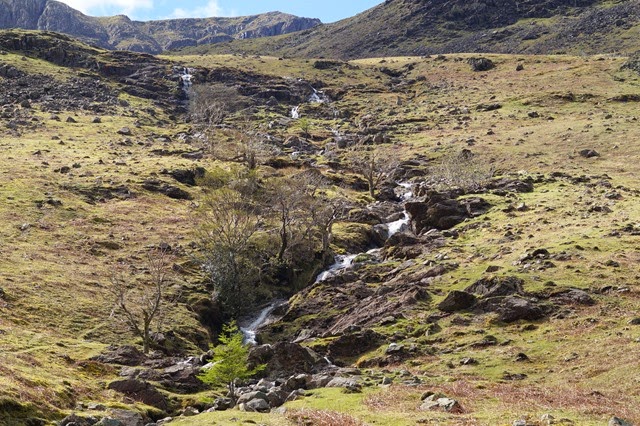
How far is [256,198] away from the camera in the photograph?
95.7 metres

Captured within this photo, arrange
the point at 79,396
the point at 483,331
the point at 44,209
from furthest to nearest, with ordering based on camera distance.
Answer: the point at 44,209
the point at 483,331
the point at 79,396

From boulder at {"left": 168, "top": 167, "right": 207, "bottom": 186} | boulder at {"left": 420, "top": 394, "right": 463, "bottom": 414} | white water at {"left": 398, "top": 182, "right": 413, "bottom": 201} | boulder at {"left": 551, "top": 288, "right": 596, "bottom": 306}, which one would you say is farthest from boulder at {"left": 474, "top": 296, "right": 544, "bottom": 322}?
boulder at {"left": 168, "top": 167, "right": 207, "bottom": 186}

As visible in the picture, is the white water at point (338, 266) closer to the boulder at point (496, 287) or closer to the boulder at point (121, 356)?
the boulder at point (496, 287)

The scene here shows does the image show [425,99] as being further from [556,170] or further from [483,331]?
[483,331]

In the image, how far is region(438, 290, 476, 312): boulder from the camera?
4838 cm

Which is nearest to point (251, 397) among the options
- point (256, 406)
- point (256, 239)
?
point (256, 406)

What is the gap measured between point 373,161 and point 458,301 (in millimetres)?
64015

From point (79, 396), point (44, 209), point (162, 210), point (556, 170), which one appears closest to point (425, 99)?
point (556, 170)

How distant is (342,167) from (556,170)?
148 ft

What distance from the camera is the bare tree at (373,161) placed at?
111875mm

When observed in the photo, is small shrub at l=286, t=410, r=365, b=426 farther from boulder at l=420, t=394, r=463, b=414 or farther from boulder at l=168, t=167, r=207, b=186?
boulder at l=168, t=167, r=207, b=186

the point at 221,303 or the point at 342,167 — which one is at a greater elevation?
the point at 342,167

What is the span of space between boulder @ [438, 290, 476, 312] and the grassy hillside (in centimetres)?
97

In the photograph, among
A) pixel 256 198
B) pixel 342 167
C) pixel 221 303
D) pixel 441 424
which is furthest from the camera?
pixel 342 167
